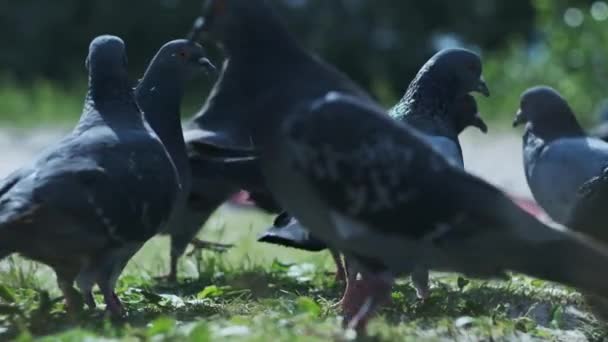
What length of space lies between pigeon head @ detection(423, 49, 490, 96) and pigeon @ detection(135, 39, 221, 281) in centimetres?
113

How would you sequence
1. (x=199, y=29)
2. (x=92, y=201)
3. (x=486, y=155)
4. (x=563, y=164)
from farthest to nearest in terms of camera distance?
(x=486, y=155) → (x=563, y=164) → (x=199, y=29) → (x=92, y=201)

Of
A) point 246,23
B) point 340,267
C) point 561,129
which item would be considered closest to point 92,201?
point 246,23

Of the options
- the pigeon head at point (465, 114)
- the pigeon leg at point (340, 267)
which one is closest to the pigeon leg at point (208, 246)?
the pigeon leg at point (340, 267)

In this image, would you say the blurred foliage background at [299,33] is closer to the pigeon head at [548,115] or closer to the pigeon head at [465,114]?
the pigeon head at [548,115]

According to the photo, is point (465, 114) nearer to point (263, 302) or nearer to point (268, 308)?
point (263, 302)

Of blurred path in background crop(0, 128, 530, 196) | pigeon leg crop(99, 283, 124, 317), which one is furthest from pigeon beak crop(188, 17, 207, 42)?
blurred path in background crop(0, 128, 530, 196)

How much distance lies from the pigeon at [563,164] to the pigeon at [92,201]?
80.5 inches

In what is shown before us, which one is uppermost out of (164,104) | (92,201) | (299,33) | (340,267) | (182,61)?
(182,61)

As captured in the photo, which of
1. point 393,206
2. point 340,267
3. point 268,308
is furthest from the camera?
point 340,267

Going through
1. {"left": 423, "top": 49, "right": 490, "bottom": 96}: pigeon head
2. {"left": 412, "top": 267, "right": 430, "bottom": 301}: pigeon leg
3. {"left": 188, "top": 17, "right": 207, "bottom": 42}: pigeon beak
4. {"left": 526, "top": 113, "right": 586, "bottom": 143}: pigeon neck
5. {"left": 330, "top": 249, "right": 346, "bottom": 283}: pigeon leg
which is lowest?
{"left": 330, "top": 249, "right": 346, "bottom": 283}: pigeon leg

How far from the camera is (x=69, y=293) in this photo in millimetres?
4828

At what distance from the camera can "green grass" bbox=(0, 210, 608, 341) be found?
161 inches

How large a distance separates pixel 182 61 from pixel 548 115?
221 centimetres

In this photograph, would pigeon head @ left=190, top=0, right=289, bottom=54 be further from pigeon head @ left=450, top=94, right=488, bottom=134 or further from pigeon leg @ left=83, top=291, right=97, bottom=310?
pigeon head @ left=450, top=94, right=488, bottom=134
